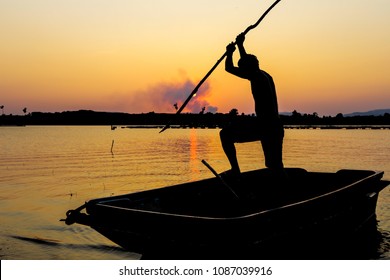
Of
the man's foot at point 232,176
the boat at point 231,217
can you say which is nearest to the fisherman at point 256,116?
the man's foot at point 232,176

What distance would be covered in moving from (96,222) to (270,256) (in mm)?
2938

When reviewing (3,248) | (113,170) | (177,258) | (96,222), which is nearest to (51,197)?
(3,248)

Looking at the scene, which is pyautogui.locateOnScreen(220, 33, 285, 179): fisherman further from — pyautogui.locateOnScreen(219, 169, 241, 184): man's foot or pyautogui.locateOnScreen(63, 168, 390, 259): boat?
pyautogui.locateOnScreen(63, 168, 390, 259): boat

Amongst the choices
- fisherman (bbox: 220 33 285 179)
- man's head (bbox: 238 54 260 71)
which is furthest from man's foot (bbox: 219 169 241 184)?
man's head (bbox: 238 54 260 71)

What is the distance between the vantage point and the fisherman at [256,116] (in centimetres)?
812

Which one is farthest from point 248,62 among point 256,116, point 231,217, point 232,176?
point 231,217

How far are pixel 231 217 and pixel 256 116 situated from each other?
219 cm

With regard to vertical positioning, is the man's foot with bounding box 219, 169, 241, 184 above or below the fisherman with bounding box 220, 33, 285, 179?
below

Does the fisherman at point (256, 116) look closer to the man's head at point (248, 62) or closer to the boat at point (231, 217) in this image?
the man's head at point (248, 62)

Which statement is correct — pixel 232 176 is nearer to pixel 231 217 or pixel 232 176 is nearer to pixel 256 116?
pixel 256 116

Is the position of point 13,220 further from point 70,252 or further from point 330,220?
→ point 330,220

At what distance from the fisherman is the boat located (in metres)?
0.74

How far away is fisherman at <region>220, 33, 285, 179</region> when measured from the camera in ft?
26.6

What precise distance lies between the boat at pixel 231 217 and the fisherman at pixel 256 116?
2.43 feet
